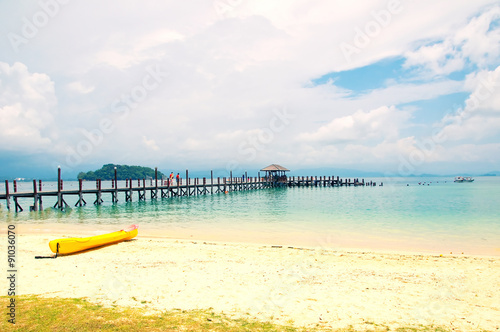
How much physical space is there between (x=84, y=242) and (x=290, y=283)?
7923 millimetres

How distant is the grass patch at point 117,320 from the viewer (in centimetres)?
482

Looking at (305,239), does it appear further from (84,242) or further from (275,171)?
(275,171)

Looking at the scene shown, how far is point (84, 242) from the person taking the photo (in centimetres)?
1173

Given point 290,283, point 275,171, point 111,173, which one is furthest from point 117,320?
point 111,173

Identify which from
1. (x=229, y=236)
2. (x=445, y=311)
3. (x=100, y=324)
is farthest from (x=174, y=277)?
(x=229, y=236)

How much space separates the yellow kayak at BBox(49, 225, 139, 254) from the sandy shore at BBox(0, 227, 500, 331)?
38 centimetres

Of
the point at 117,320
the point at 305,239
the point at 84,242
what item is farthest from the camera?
the point at 305,239

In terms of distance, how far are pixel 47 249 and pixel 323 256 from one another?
10.0 meters

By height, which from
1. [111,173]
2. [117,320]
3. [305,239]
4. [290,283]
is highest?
[111,173]

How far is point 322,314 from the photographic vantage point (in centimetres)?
583

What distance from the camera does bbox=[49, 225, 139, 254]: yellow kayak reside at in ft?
35.5

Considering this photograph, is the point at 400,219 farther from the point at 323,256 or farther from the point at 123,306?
the point at 123,306

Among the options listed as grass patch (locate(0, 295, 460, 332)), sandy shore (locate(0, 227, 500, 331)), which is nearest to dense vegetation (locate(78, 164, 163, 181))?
sandy shore (locate(0, 227, 500, 331))

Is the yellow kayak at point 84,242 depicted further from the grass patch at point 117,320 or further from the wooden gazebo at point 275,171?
the wooden gazebo at point 275,171
